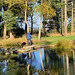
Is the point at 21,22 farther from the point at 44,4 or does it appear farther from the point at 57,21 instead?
the point at 44,4

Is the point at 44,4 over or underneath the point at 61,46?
over

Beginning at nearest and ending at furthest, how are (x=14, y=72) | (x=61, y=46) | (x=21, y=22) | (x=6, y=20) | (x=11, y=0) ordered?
(x=14, y=72) → (x=61, y=46) → (x=11, y=0) → (x=6, y=20) → (x=21, y=22)

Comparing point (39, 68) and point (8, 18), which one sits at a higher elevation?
point (8, 18)

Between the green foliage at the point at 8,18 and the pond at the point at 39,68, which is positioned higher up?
the green foliage at the point at 8,18

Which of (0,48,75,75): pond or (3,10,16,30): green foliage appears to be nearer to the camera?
(0,48,75,75): pond

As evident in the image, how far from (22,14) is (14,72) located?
30884 millimetres

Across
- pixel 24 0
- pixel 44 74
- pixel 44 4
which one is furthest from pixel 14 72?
pixel 24 0

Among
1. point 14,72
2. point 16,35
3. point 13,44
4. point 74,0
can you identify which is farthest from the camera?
point 74,0

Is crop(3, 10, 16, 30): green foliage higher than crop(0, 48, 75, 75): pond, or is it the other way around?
crop(3, 10, 16, 30): green foliage

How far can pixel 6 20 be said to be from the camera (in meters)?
35.8

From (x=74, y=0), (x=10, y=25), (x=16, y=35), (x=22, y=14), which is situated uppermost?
(x=74, y=0)

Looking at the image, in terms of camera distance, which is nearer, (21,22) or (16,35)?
(16,35)

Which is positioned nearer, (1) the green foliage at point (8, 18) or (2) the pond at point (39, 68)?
(2) the pond at point (39, 68)

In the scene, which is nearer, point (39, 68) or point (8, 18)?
point (39, 68)
